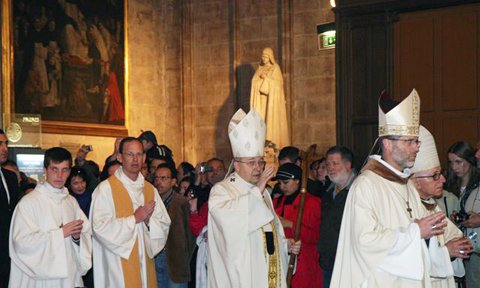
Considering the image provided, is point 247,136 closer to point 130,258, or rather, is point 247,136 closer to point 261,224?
point 261,224

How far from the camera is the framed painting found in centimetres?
1427

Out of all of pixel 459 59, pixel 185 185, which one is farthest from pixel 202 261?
pixel 459 59

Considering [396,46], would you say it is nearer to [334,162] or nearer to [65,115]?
[334,162]

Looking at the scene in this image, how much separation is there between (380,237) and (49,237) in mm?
3055

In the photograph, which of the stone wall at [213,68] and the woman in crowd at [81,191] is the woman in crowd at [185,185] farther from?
the stone wall at [213,68]

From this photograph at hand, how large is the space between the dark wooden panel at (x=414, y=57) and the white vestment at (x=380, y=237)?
21.2ft

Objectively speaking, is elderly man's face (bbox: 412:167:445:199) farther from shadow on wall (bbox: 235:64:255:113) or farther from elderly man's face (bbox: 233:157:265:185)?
shadow on wall (bbox: 235:64:255:113)

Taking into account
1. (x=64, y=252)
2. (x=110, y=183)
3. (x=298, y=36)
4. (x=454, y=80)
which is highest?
(x=298, y=36)

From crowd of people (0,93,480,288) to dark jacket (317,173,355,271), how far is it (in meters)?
0.01

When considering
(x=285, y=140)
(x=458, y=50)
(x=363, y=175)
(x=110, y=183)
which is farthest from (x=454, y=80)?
(x=363, y=175)

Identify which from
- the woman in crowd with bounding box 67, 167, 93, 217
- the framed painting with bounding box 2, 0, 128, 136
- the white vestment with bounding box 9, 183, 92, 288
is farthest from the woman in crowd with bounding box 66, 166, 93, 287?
the framed painting with bounding box 2, 0, 128, 136

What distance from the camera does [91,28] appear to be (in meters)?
15.8

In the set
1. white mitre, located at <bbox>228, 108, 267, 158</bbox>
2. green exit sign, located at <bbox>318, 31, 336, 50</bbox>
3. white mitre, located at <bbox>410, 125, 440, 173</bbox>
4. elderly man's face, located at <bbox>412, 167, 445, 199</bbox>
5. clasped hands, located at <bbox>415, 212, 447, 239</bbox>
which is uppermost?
green exit sign, located at <bbox>318, 31, 336, 50</bbox>

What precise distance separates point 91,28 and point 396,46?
6736mm
